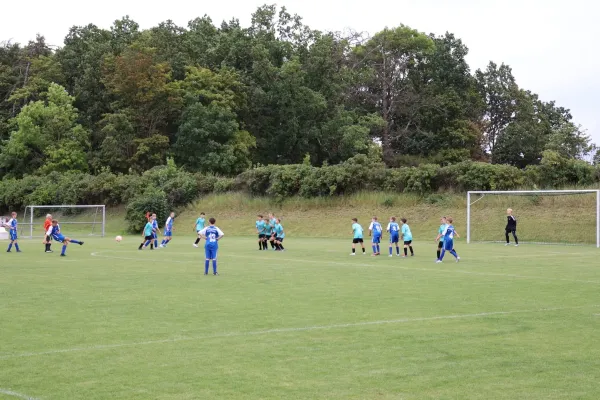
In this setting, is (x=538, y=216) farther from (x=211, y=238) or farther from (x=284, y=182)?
(x=211, y=238)

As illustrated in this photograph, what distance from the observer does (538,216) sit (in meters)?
45.8

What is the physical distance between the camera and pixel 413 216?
51094mm

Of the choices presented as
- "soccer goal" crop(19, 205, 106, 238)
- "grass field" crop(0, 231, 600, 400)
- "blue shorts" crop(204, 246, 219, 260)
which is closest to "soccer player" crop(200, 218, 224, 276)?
"blue shorts" crop(204, 246, 219, 260)

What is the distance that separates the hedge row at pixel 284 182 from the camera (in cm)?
5162

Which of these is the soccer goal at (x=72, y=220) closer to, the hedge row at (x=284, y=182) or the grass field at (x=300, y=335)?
the hedge row at (x=284, y=182)

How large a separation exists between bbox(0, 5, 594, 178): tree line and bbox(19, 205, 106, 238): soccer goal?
25.3 ft

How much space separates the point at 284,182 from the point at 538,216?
20376mm

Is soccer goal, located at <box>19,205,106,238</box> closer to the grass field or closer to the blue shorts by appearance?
the blue shorts

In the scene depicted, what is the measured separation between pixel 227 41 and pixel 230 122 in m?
10.4

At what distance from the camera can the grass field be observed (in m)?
8.26

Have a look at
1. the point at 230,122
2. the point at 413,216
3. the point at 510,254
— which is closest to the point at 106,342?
the point at 510,254

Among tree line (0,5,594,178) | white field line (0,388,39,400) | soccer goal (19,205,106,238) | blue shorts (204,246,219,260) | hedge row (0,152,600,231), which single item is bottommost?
white field line (0,388,39,400)

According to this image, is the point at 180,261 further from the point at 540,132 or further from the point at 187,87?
the point at 540,132

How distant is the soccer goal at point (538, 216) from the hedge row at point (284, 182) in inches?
122
